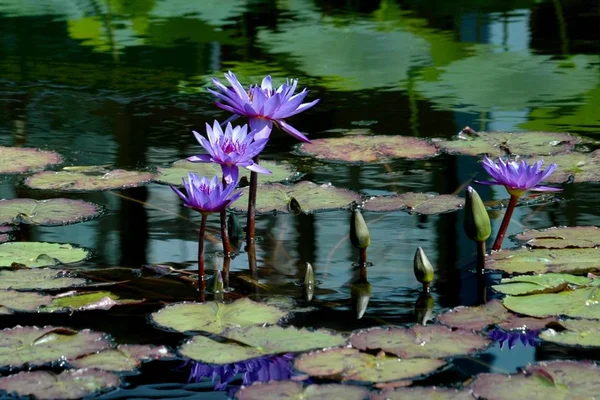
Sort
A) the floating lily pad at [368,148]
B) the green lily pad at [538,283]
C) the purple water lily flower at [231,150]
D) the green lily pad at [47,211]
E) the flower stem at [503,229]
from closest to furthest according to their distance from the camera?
the green lily pad at [538,283], the purple water lily flower at [231,150], the flower stem at [503,229], the green lily pad at [47,211], the floating lily pad at [368,148]

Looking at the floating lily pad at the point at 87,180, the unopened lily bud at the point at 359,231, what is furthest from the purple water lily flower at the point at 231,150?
the floating lily pad at the point at 87,180

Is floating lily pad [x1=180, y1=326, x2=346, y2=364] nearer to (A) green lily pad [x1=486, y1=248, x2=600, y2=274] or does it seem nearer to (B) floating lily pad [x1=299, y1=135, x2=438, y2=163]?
(A) green lily pad [x1=486, y1=248, x2=600, y2=274]

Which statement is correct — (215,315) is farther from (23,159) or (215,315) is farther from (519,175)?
(23,159)

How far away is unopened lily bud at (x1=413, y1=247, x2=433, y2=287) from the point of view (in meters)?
2.04

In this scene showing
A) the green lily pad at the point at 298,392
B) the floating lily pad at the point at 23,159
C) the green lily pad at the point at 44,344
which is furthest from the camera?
the floating lily pad at the point at 23,159

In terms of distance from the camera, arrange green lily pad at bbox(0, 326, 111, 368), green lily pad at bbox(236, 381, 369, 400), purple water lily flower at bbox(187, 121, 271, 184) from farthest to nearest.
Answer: purple water lily flower at bbox(187, 121, 271, 184) < green lily pad at bbox(0, 326, 111, 368) < green lily pad at bbox(236, 381, 369, 400)

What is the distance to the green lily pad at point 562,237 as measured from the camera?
2293mm

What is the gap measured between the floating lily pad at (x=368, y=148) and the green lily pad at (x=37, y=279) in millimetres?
1102

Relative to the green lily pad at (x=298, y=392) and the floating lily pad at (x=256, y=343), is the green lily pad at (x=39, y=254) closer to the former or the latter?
the floating lily pad at (x=256, y=343)

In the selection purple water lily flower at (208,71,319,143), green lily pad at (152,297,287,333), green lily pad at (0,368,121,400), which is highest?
purple water lily flower at (208,71,319,143)

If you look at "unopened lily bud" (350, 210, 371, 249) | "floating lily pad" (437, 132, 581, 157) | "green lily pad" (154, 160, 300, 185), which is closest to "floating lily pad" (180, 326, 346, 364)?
"unopened lily bud" (350, 210, 371, 249)

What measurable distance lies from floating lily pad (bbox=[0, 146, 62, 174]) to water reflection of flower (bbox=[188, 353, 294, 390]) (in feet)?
4.58

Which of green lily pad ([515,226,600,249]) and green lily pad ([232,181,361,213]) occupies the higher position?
green lily pad ([232,181,361,213])

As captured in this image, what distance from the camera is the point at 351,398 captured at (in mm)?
1588
